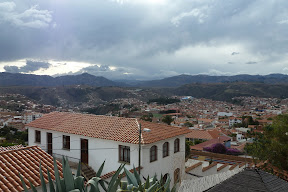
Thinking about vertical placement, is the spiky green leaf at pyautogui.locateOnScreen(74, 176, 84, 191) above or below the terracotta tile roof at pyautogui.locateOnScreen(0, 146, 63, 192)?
above

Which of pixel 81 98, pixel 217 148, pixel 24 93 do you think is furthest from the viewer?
pixel 81 98

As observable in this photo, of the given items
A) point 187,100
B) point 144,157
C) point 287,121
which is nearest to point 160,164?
point 144,157

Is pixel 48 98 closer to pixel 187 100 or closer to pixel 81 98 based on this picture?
pixel 81 98

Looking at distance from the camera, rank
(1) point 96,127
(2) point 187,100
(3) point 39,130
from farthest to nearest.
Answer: (2) point 187,100 → (3) point 39,130 → (1) point 96,127

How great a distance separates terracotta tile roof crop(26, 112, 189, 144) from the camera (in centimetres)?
1388

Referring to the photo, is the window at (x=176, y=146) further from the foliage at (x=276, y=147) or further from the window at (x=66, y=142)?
the window at (x=66, y=142)

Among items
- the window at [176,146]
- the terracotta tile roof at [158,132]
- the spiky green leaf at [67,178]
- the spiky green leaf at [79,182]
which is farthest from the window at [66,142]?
the spiky green leaf at [67,178]

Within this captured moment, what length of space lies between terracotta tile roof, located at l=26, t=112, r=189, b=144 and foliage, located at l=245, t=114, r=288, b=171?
4383 millimetres

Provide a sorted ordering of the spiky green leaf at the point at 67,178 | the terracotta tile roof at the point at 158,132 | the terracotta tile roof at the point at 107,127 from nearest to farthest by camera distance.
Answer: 1. the spiky green leaf at the point at 67,178
2. the terracotta tile roof at the point at 158,132
3. the terracotta tile roof at the point at 107,127

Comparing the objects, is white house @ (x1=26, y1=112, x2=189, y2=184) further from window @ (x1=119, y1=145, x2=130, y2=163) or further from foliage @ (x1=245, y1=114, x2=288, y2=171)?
foliage @ (x1=245, y1=114, x2=288, y2=171)

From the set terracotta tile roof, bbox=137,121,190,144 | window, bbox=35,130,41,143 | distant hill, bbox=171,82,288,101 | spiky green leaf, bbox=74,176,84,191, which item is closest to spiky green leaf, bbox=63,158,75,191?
spiky green leaf, bbox=74,176,84,191

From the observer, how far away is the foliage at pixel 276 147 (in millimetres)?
13734

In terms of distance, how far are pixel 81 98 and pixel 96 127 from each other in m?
115

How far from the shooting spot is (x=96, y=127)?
51.6 feet
